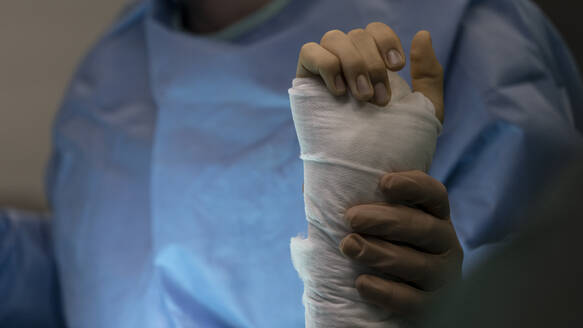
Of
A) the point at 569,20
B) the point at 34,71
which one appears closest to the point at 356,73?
the point at 569,20

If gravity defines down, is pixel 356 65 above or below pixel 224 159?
above

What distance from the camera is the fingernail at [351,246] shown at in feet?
1.21

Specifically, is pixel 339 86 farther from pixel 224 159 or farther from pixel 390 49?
pixel 224 159

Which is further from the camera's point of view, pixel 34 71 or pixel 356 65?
pixel 34 71

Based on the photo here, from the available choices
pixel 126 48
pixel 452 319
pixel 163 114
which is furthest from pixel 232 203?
pixel 126 48

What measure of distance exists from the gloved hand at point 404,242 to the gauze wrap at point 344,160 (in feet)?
0.03

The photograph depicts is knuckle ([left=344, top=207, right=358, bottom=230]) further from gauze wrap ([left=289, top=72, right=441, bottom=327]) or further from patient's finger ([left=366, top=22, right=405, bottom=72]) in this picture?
patient's finger ([left=366, top=22, right=405, bottom=72])

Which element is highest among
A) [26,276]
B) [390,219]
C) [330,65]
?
[330,65]

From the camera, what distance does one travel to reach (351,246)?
0.37 metres

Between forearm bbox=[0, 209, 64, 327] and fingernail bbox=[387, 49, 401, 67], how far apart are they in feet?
3.05

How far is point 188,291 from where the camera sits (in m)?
0.68

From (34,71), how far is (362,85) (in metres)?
1.24

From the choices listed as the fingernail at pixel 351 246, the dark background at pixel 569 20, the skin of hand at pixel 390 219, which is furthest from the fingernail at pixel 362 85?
the dark background at pixel 569 20

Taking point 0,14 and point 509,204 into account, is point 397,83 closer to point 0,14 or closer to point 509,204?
point 509,204
